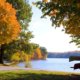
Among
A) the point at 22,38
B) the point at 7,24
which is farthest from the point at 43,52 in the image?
the point at 7,24

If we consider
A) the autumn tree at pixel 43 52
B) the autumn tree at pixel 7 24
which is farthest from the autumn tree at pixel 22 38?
the autumn tree at pixel 43 52

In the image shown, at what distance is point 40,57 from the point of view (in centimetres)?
17775

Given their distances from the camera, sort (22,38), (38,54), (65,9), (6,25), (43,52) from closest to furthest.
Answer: (65,9), (6,25), (22,38), (38,54), (43,52)

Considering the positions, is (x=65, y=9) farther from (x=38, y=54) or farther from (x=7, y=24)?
(x=38, y=54)

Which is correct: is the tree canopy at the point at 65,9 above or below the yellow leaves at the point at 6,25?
below

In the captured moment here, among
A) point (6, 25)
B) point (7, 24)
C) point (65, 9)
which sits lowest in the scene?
point (65, 9)

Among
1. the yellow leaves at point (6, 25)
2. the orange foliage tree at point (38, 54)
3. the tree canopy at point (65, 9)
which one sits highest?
the orange foliage tree at point (38, 54)

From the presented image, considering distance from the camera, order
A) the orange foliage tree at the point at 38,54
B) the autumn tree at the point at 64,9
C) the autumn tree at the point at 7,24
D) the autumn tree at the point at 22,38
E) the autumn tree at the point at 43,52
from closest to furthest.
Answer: the autumn tree at the point at 64,9 → the autumn tree at the point at 7,24 → the autumn tree at the point at 22,38 → the orange foliage tree at the point at 38,54 → the autumn tree at the point at 43,52

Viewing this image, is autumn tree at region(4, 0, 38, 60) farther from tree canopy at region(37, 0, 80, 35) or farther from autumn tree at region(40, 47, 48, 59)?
autumn tree at region(40, 47, 48, 59)

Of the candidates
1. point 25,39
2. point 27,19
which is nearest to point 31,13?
point 27,19

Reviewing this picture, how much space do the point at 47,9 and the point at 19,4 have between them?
29.0 m

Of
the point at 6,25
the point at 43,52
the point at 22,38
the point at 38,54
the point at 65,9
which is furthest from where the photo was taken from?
the point at 43,52

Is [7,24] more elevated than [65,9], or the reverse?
[7,24]

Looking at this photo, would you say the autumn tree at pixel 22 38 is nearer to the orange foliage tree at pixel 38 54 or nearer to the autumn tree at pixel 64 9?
the autumn tree at pixel 64 9
